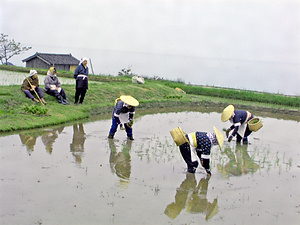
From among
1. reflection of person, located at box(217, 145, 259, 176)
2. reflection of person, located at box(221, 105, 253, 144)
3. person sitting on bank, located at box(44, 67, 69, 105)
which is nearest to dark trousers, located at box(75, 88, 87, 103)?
person sitting on bank, located at box(44, 67, 69, 105)

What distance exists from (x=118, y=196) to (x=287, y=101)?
15.4 meters

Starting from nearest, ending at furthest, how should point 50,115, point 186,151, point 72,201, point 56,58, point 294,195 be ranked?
point 72,201 → point 294,195 → point 186,151 → point 50,115 → point 56,58

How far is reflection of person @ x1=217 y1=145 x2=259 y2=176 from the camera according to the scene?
7834 mm

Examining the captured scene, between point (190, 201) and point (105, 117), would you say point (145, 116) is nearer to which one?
point (105, 117)

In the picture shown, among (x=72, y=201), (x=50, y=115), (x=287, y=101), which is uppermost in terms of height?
(x=287, y=101)

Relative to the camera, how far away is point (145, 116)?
1412 cm

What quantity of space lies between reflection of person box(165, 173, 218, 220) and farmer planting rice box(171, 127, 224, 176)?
13.6 inches

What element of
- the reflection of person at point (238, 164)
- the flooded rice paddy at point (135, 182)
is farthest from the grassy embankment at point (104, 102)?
the reflection of person at point (238, 164)

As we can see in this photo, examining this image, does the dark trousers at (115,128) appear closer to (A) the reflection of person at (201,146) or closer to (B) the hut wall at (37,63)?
(A) the reflection of person at (201,146)

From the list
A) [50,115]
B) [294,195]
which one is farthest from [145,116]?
[294,195]

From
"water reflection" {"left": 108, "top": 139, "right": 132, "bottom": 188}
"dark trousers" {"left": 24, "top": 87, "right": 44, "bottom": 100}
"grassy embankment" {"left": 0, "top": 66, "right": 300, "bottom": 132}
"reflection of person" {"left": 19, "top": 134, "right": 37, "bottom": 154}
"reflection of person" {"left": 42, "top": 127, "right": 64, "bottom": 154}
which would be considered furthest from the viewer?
"dark trousers" {"left": 24, "top": 87, "right": 44, "bottom": 100}

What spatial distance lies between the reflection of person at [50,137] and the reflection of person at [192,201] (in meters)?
3.08

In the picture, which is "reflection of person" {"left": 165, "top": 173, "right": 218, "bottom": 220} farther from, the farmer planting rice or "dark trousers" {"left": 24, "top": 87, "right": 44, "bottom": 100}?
"dark trousers" {"left": 24, "top": 87, "right": 44, "bottom": 100}

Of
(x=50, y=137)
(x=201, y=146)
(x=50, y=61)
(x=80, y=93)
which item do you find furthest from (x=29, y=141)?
(x=50, y=61)
